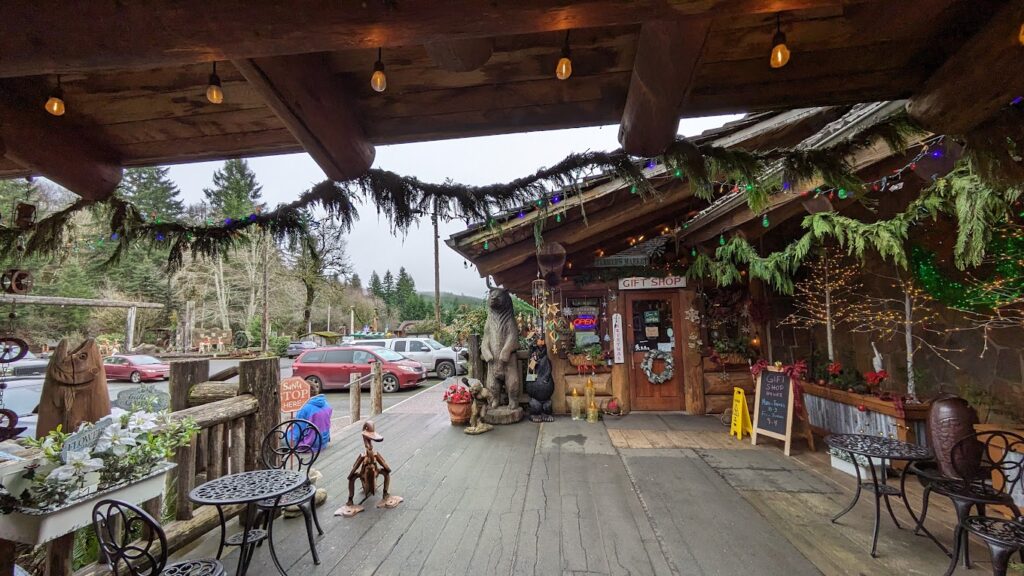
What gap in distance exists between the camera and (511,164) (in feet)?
7.56

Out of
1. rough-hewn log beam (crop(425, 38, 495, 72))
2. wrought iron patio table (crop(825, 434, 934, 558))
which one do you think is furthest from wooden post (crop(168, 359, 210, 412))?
wrought iron patio table (crop(825, 434, 934, 558))

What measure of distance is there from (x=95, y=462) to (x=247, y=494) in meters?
0.66

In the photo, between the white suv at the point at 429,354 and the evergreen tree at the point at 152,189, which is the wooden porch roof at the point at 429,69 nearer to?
the white suv at the point at 429,354

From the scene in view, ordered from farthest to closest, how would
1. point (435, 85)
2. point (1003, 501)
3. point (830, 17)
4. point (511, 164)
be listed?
point (511, 164) → point (1003, 501) → point (435, 85) → point (830, 17)

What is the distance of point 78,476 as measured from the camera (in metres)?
1.67

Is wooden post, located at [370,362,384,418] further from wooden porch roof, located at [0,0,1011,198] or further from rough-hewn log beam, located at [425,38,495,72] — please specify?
→ rough-hewn log beam, located at [425,38,495,72]

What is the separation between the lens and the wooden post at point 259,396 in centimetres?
310

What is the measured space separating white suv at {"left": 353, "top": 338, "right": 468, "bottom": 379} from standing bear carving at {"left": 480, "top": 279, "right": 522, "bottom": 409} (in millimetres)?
6641

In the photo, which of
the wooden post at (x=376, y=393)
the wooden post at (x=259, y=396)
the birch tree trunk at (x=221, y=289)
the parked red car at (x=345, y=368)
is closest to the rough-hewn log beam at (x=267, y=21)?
the wooden post at (x=259, y=396)

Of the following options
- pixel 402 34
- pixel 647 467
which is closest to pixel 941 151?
pixel 647 467

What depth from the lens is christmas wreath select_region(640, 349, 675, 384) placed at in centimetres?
611

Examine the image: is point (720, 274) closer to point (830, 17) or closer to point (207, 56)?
point (830, 17)

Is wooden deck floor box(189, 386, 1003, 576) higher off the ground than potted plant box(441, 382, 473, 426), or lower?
lower

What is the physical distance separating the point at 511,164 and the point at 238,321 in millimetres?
23250
